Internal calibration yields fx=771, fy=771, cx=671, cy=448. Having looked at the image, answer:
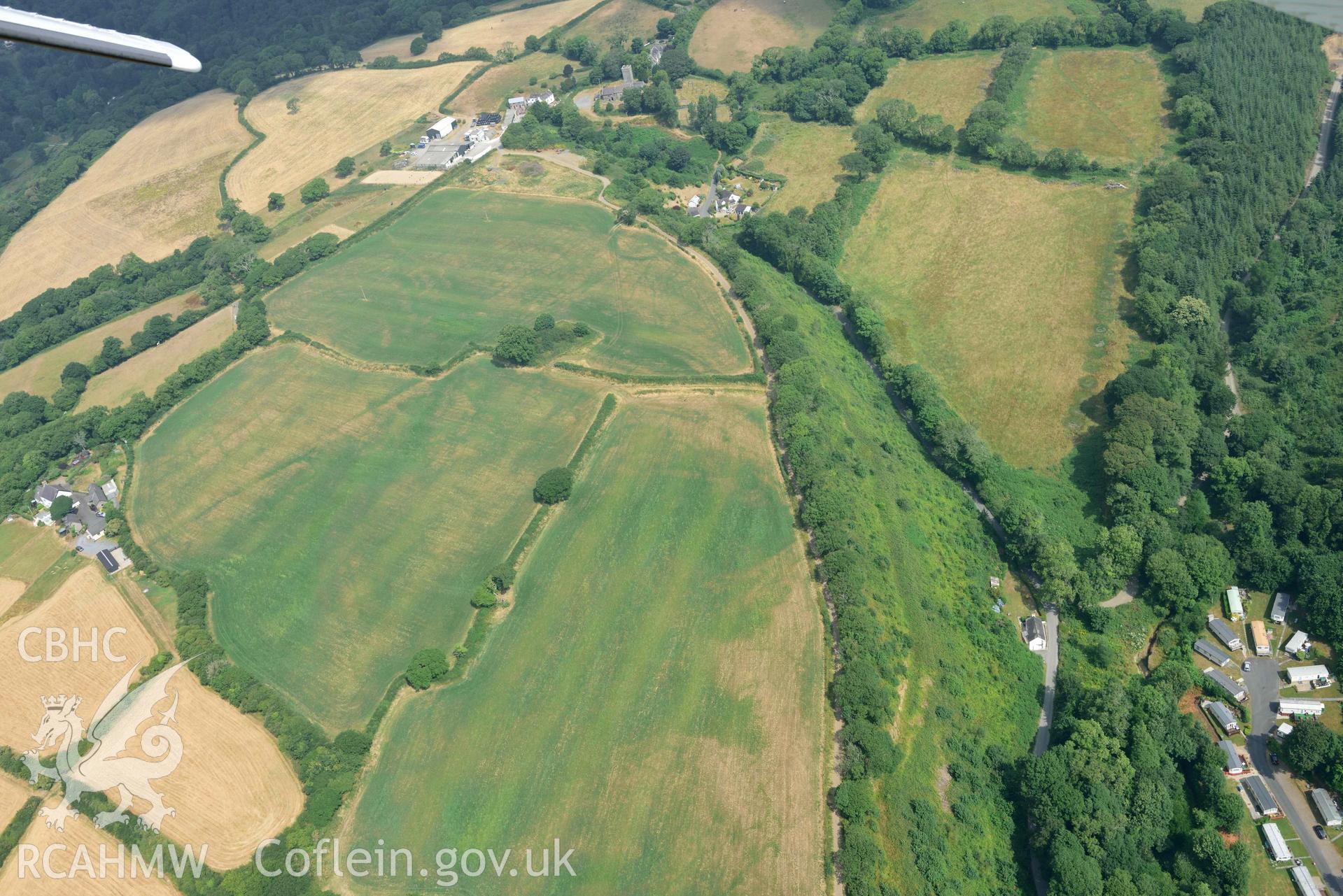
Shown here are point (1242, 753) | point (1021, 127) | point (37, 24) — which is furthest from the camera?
point (1021, 127)

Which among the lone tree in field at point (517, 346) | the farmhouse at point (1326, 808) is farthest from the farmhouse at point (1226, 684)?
the lone tree in field at point (517, 346)

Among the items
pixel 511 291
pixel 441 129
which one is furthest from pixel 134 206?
pixel 511 291

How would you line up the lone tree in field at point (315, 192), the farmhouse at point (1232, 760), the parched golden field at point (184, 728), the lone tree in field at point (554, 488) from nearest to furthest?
the farmhouse at point (1232, 760) < the parched golden field at point (184, 728) < the lone tree in field at point (554, 488) < the lone tree in field at point (315, 192)

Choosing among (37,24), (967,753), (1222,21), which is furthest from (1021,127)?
(37,24)

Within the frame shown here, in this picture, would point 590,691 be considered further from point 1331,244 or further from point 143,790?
point 1331,244

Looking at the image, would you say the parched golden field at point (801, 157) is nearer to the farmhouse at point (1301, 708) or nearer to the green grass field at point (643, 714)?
the green grass field at point (643, 714)
